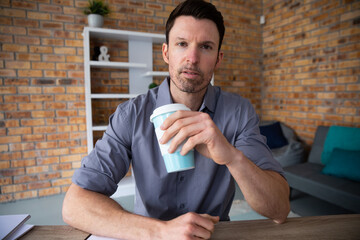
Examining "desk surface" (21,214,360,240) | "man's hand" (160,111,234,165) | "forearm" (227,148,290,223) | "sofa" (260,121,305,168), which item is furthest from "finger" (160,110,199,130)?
"sofa" (260,121,305,168)

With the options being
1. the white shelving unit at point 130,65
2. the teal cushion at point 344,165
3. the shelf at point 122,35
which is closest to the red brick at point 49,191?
the white shelving unit at point 130,65

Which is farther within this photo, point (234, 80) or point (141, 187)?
point (234, 80)

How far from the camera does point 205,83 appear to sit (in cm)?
104

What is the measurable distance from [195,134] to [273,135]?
2848 millimetres

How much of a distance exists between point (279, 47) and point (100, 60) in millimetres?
2749

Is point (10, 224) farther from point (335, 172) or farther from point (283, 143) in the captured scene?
point (283, 143)

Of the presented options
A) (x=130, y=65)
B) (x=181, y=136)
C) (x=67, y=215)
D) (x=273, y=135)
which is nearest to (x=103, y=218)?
(x=67, y=215)

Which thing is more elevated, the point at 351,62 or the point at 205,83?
the point at 351,62

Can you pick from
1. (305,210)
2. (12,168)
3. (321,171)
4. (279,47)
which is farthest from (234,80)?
(12,168)

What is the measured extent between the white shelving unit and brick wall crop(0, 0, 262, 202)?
0.60 ft

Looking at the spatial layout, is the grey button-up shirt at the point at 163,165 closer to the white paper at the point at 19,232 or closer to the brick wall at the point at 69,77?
the white paper at the point at 19,232

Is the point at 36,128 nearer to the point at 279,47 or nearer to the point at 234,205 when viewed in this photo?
the point at 234,205

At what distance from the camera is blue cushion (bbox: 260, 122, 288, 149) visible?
318 centimetres

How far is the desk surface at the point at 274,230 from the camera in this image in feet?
2.35
